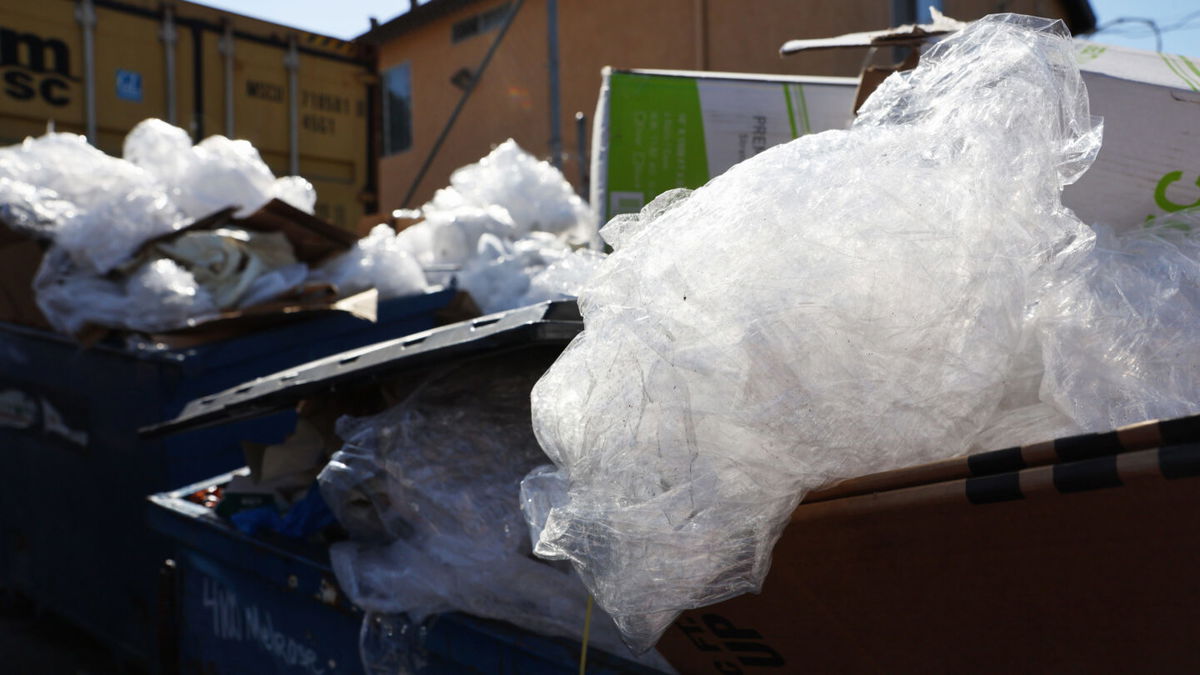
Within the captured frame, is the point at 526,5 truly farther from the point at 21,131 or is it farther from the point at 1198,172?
the point at 1198,172

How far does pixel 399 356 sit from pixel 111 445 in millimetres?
1621

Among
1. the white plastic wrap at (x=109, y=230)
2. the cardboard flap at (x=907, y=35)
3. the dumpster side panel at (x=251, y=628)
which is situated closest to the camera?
the dumpster side panel at (x=251, y=628)

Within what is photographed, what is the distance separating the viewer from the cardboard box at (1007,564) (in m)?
0.68

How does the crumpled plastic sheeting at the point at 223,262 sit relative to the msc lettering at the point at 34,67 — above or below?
below

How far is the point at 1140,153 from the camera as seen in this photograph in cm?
129

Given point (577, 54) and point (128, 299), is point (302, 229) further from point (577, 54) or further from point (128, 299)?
point (577, 54)

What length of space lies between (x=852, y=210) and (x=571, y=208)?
324cm

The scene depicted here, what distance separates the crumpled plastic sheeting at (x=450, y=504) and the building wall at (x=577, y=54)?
13.2 feet

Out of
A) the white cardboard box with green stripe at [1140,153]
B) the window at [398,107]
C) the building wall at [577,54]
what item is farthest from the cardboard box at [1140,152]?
the window at [398,107]

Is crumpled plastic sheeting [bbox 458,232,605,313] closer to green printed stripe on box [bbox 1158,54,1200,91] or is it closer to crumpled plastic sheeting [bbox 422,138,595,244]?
crumpled plastic sheeting [bbox 422,138,595,244]

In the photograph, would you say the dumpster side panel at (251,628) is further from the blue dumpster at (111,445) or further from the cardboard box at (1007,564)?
the cardboard box at (1007,564)

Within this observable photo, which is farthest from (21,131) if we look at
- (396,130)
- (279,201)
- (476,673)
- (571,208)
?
(396,130)

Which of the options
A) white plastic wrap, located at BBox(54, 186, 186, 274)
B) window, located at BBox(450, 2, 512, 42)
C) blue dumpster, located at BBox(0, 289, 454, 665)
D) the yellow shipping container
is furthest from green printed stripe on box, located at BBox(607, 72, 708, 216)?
window, located at BBox(450, 2, 512, 42)

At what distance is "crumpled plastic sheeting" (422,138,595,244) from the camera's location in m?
3.96
